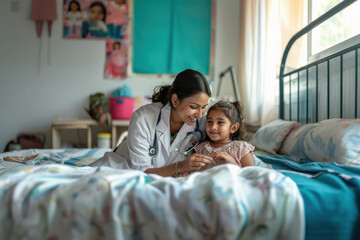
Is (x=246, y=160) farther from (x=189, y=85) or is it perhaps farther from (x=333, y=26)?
(x=333, y=26)

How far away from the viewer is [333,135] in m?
1.35

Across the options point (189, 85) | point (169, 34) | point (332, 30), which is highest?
point (169, 34)

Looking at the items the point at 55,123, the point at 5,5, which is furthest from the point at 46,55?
the point at 55,123

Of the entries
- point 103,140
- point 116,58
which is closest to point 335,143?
point 103,140

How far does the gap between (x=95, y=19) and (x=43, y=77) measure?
1011 mm

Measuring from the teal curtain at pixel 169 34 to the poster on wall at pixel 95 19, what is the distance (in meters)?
0.19

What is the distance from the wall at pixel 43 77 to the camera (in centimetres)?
375

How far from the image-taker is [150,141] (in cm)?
148

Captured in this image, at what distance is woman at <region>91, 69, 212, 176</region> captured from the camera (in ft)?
4.66

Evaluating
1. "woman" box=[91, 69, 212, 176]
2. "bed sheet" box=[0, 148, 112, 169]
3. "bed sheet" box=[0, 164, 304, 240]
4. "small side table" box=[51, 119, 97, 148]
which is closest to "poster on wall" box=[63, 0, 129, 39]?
"small side table" box=[51, 119, 97, 148]

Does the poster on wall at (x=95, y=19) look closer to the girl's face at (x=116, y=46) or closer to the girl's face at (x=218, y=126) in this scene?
the girl's face at (x=116, y=46)

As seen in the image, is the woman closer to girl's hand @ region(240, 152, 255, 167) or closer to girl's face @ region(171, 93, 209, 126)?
girl's face @ region(171, 93, 209, 126)

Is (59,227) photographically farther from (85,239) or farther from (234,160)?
(234,160)

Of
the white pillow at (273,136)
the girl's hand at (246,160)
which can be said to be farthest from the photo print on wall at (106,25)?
the girl's hand at (246,160)
